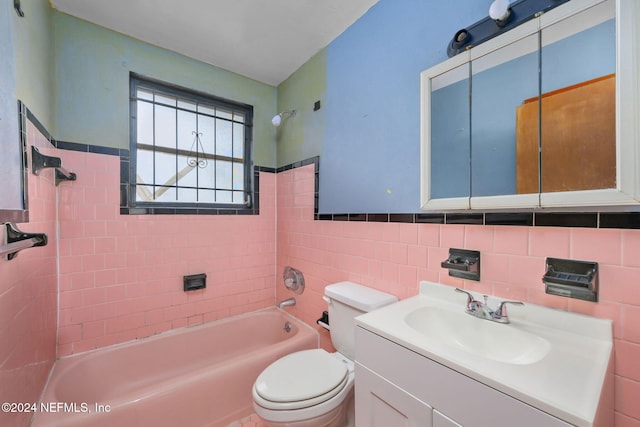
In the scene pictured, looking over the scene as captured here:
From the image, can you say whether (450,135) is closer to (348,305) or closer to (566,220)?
(566,220)

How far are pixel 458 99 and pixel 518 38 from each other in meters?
0.27

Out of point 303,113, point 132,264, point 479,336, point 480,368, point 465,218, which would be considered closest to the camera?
point 480,368

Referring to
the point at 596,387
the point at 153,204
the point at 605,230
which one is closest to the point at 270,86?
the point at 153,204

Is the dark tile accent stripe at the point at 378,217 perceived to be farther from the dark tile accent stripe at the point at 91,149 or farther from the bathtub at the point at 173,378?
the dark tile accent stripe at the point at 91,149

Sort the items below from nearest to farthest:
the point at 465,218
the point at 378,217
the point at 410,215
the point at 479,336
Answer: the point at 479,336 → the point at 465,218 → the point at 410,215 → the point at 378,217

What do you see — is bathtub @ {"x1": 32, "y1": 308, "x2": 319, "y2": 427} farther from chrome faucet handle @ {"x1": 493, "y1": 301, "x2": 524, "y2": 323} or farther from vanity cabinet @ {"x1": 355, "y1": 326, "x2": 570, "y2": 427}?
chrome faucet handle @ {"x1": 493, "y1": 301, "x2": 524, "y2": 323}

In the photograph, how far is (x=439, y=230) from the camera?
1206 millimetres

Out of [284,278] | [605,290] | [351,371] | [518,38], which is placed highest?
[518,38]

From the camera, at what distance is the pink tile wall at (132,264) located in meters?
1.63

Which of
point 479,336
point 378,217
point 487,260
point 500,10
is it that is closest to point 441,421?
point 479,336

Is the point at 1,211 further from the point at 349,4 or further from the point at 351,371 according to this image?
the point at 349,4

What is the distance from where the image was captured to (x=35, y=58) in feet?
4.03

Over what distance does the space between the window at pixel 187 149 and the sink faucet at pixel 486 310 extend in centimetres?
192

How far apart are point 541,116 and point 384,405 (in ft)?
3.90
